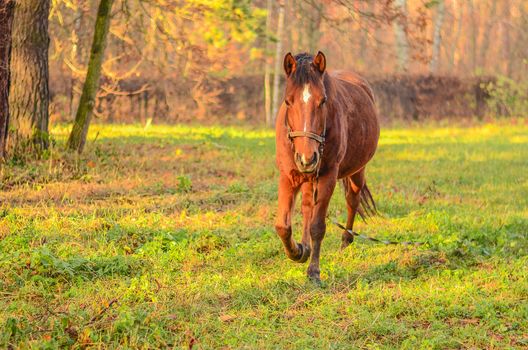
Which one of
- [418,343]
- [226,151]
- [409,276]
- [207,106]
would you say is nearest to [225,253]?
[409,276]

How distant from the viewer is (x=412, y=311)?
652 cm

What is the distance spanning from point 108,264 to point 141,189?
4.73 m

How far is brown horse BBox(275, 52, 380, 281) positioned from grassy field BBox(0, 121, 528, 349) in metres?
0.45

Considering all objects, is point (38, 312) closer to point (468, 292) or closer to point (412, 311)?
point (412, 311)

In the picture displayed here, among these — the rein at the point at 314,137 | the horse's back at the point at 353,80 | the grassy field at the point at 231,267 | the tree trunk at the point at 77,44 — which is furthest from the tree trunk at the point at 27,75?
the rein at the point at 314,137

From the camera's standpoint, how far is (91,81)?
1516 centimetres

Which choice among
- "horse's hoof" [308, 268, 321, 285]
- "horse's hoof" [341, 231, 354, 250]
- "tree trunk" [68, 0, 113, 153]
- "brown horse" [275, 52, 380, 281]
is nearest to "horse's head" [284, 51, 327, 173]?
"brown horse" [275, 52, 380, 281]

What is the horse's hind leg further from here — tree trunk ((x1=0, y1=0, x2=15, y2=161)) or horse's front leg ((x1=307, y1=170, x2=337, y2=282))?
tree trunk ((x1=0, y1=0, x2=15, y2=161))

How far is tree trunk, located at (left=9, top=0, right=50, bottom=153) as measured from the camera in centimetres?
1402

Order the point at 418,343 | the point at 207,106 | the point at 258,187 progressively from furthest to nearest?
the point at 207,106 → the point at 258,187 → the point at 418,343

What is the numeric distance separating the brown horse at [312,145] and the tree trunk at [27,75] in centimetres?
686

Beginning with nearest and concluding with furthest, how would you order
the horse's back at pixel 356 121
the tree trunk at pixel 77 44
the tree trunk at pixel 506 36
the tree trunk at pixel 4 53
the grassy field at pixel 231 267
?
the grassy field at pixel 231 267 → the tree trunk at pixel 4 53 → the horse's back at pixel 356 121 → the tree trunk at pixel 77 44 → the tree trunk at pixel 506 36

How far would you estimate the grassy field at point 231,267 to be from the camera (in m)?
5.86

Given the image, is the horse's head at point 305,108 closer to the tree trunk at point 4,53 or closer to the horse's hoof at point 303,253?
the horse's hoof at point 303,253
